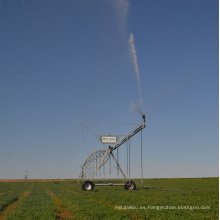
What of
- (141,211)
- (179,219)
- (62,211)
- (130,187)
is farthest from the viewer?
(130,187)

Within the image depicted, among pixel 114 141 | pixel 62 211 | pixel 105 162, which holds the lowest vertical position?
pixel 62 211

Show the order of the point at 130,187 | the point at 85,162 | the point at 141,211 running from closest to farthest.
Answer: the point at 141,211, the point at 130,187, the point at 85,162

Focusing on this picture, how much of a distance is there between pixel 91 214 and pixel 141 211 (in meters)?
2.89

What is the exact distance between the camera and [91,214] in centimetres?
1562

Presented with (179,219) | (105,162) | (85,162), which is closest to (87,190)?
(105,162)

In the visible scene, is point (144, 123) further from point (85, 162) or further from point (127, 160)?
point (85, 162)

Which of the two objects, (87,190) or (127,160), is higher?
(127,160)

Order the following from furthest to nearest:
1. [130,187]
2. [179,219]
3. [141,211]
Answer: [130,187] → [141,211] → [179,219]

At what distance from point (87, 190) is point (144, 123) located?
33.3ft

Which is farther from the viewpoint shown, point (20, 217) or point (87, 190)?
point (87, 190)

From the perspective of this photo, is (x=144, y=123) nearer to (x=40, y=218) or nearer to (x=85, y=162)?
(x=40, y=218)

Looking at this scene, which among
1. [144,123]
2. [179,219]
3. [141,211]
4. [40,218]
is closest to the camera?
[179,219]

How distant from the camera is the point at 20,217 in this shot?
15.9 meters

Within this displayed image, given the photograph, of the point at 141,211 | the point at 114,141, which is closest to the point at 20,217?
the point at 141,211
